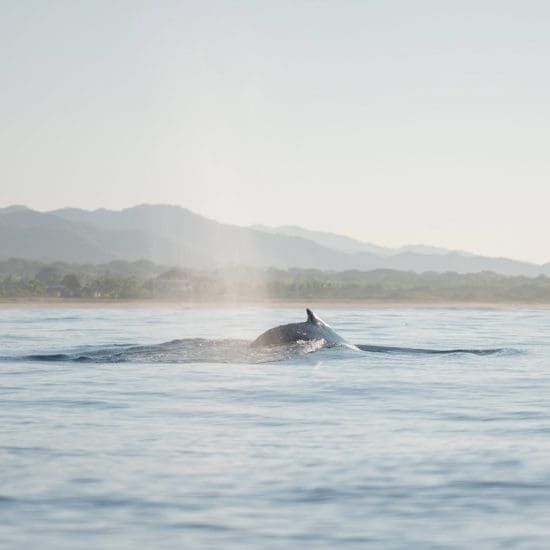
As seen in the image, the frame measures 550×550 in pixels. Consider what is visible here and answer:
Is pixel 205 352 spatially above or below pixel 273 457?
above

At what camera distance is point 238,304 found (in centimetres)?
7762

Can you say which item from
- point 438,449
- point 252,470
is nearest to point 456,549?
point 252,470

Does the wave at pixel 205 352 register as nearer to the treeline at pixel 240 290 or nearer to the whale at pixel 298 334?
the whale at pixel 298 334

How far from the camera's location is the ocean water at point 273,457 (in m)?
7.55

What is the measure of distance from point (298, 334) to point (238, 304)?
2114 inches

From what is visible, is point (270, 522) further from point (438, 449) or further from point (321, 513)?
point (438, 449)

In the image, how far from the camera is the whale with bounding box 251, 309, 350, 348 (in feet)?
78.8

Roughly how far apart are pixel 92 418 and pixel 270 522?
18.2 ft

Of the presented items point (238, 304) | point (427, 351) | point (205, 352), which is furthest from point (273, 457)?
point (238, 304)

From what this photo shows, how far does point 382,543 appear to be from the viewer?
723 centimetres

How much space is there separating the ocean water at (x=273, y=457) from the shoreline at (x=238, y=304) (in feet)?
171

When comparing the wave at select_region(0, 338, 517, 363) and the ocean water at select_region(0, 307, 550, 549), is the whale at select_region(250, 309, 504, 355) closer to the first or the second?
the wave at select_region(0, 338, 517, 363)

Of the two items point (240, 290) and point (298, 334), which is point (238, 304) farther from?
point (298, 334)

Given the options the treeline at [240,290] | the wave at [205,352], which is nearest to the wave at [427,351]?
the wave at [205,352]
